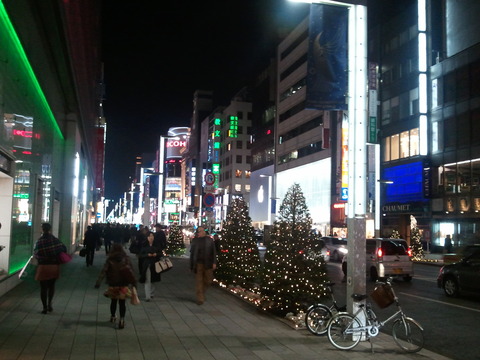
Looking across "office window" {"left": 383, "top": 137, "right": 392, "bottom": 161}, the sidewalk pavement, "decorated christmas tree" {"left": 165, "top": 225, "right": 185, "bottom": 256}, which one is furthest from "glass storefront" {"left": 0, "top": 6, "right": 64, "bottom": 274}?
"office window" {"left": 383, "top": 137, "right": 392, "bottom": 161}

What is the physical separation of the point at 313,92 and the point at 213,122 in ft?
354

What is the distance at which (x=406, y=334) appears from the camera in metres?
8.14

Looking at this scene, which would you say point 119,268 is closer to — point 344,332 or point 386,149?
point 344,332

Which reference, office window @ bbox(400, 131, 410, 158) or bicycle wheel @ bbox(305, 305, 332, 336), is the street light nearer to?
bicycle wheel @ bbox(305, 305, 332, 336)

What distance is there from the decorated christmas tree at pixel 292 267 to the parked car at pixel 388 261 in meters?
10.2

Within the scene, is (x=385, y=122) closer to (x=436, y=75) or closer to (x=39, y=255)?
(x=436, y=75)

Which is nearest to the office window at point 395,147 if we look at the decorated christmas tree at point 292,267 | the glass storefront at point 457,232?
the glass storefront at point 457,232

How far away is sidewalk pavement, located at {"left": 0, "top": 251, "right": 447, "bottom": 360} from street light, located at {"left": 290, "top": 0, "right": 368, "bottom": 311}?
1176 millimetres

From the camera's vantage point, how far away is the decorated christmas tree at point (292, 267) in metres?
9.87

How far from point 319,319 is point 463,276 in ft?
25.3

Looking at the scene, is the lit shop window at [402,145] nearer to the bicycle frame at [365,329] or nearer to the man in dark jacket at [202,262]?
the man in dark jacket at [202,262]

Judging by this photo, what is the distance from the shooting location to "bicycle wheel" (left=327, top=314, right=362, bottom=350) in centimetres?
798

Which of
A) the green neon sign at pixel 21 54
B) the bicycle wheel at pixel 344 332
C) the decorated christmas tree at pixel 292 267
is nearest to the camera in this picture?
the bicycle wheel at pixel 344 332

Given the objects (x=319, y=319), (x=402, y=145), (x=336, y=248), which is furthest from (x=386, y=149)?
(x=319, y=319)
